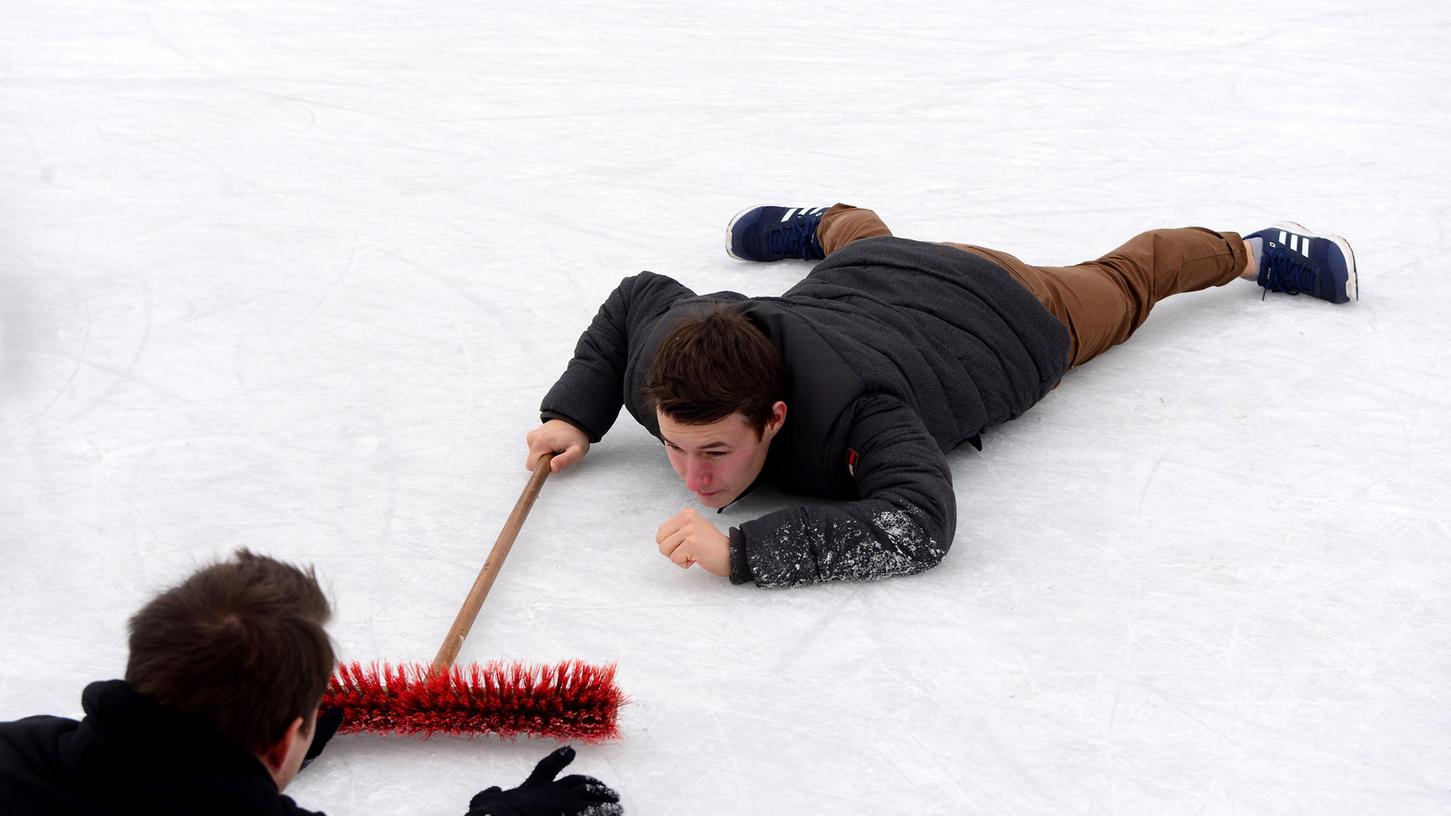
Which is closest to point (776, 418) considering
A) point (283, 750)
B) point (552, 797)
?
point (552, 797)

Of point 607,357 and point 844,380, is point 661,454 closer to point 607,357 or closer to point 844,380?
point 607,357

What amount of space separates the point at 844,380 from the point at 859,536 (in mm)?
299

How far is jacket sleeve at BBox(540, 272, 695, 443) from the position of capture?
2822 millimetres

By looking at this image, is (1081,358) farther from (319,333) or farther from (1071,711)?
(319,333)

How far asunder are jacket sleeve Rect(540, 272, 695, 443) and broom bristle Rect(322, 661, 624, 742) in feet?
2.98

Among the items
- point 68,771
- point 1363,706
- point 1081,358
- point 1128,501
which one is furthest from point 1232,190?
point 68,771

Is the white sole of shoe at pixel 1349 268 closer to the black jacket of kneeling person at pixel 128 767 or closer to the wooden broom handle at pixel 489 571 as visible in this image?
the wooden broom handle at pixel 489 571

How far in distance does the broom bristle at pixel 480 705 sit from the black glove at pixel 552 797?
0.34 ft

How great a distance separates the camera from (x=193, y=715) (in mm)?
A: 1354

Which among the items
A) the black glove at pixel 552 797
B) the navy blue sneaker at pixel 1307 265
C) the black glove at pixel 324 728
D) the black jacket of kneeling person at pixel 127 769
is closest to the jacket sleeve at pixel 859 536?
the black glove at pixel 552 797

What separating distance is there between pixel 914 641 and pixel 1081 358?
1.20m

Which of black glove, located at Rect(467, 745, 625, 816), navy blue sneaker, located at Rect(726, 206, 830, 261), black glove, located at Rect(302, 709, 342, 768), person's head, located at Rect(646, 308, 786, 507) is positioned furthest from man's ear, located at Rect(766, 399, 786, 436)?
navy blue sneaker, located at Rect(726, 206, 830, 261)

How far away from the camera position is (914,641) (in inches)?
87.1

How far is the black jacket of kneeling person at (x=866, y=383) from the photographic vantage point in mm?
2330
